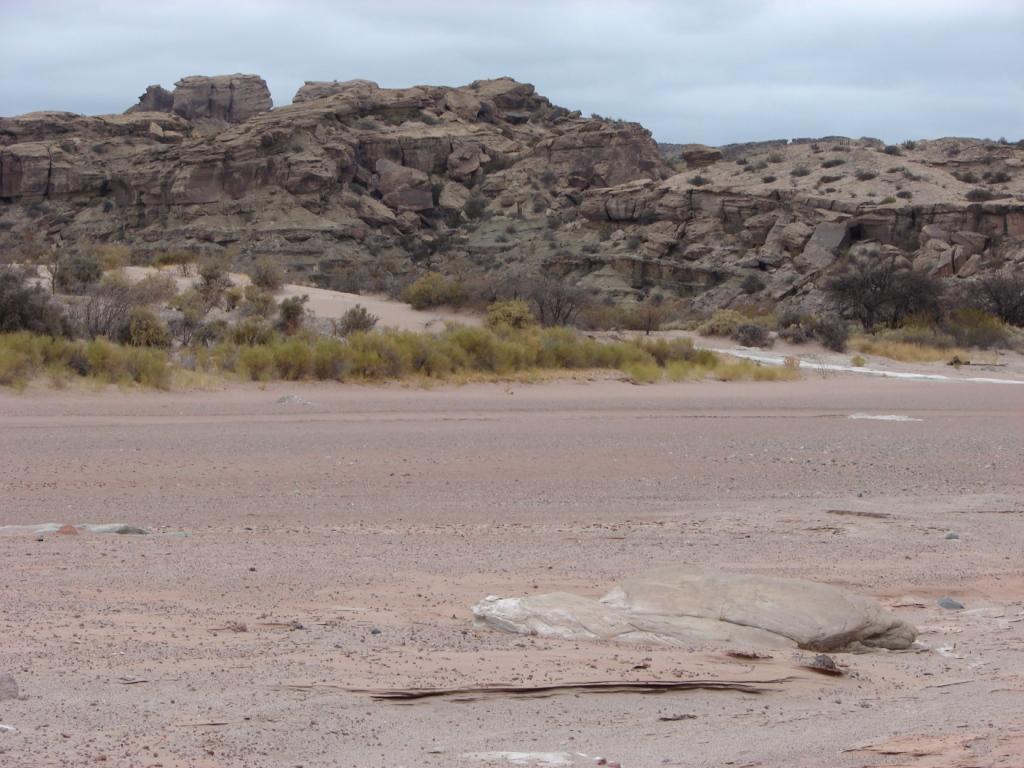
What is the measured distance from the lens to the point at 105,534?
9.72 metres

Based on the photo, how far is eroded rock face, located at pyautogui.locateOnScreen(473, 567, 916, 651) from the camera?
22.9ft

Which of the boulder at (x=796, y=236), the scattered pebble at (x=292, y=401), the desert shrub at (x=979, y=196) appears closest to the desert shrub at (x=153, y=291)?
the scattered pebble at (x=292, y=401)

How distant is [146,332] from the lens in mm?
25031

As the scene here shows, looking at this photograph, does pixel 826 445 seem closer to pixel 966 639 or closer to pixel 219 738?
pixel 966 639

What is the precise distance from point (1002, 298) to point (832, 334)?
568 inches

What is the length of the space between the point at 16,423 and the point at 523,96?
79.4 m

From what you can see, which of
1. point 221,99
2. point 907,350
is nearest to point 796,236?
point 907,350

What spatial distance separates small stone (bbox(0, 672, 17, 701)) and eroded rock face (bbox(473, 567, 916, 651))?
2661 millimetres

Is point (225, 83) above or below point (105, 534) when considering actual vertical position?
above

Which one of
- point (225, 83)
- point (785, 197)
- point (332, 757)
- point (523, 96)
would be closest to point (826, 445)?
point (332, 757)

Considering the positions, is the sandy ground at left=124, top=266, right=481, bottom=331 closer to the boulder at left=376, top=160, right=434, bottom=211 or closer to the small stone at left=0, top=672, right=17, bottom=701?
the small stone at left=0, top=672, right=17, bottom=701

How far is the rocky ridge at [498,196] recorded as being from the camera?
203ft

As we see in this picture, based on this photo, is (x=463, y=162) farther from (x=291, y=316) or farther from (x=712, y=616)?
(x=712, y=616)

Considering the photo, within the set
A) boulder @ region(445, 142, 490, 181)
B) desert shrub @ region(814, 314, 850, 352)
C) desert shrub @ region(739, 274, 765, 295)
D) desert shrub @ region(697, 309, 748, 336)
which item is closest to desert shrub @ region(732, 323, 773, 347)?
desert shrub @ region(697, 309, 748, 336)
